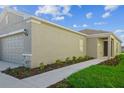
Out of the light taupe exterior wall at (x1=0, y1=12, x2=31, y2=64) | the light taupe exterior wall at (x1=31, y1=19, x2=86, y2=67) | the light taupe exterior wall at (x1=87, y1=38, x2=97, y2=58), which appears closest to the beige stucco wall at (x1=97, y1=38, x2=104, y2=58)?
the light taupe exterior wall at (x1=87, y1=38, x2=97, y2=58)

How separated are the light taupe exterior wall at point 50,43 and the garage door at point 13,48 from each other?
6.65 feet

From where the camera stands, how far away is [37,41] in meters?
11.8

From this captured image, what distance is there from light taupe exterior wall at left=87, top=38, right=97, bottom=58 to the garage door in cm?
913

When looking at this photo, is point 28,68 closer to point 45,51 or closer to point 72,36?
point 45,51

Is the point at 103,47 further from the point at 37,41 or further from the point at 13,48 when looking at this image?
the point at 37,41

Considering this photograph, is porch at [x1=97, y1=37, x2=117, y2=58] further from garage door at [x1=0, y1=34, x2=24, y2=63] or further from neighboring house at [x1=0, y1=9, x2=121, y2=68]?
garage door at [x1=0, y1=34, x2=24, y2=63]

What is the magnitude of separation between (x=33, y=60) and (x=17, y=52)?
3.36 meters

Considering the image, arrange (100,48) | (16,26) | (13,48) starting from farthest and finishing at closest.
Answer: (100,48), (13,48), (16,26)

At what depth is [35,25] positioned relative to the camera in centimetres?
1163

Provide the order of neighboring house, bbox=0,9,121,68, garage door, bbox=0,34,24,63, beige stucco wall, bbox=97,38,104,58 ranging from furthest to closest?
beige stucco wall, bbox=97,38,104,58
garage door, bbox=0,34,24,63
neighboring house, bbox=0,9,121,68

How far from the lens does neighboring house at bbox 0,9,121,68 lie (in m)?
11.7

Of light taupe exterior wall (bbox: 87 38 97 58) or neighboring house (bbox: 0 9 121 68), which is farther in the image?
light taupe exterior wall (bbox: 87 38 97 58)

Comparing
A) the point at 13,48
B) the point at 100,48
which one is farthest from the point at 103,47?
the point at 13,48

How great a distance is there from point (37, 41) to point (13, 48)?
167 inches
